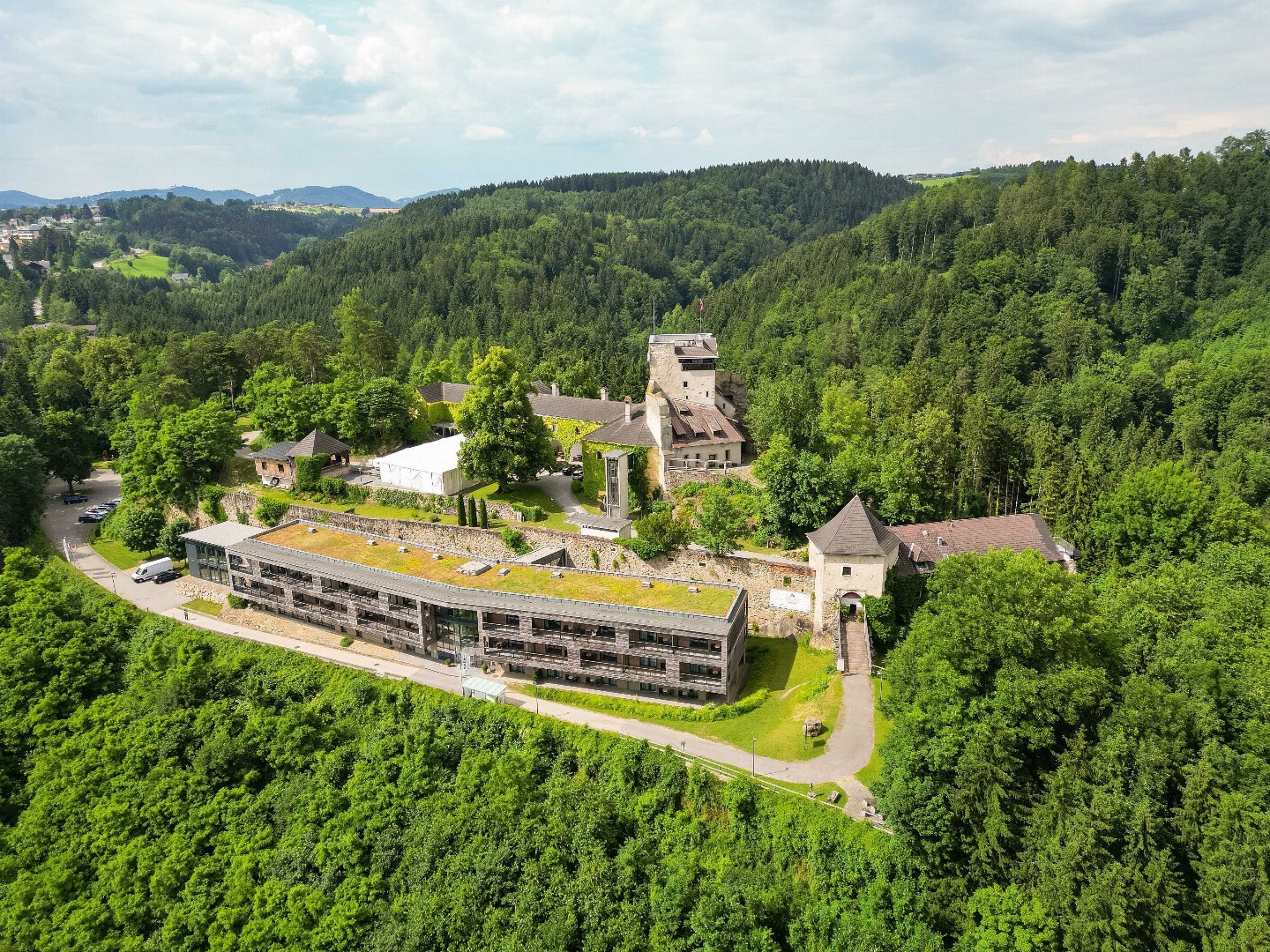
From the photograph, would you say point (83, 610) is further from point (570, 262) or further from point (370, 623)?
point (570, 262)

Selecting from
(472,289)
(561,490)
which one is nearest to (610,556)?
(561,490)

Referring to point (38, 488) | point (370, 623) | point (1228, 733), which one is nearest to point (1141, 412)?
point (1228, 733)

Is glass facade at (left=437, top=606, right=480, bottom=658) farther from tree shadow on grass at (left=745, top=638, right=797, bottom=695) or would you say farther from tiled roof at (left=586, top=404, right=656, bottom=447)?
tiled roof at (left=586, top=404, right=656, bottom=447)

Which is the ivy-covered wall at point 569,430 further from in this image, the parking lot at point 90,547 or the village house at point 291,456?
the parking lot at point 90,547


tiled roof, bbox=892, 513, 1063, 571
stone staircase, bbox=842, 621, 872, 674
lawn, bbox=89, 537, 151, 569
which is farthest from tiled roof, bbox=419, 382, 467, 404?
stone staircase, bbox=842, 621, 872, 674

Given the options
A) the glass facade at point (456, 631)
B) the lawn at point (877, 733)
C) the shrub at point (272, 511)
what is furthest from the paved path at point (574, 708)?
the shrub at point (272, 511)

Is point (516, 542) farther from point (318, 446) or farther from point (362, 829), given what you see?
point (318, 446)
